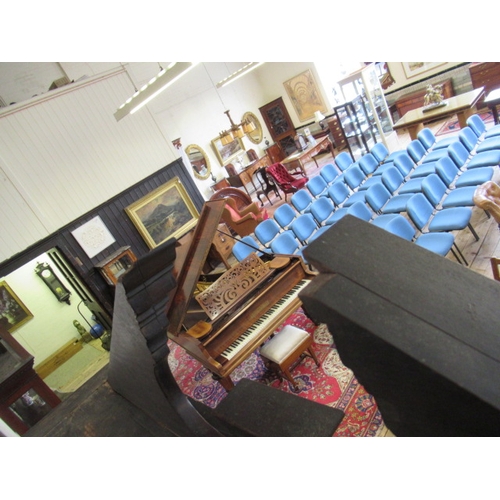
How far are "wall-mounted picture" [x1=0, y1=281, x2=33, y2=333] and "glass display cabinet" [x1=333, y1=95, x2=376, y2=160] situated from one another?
9794 millimetres

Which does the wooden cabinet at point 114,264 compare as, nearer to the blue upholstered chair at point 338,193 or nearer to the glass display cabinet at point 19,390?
the glass display cabinet at point 19,390

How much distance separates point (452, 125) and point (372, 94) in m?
2.52

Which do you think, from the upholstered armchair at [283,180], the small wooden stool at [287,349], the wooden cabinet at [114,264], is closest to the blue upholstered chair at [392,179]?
the small wooden stool at [287,349]

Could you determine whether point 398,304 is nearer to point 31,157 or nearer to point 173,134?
point 31,157

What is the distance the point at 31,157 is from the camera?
6.71 metres

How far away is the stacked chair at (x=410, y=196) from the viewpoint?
4.82 m

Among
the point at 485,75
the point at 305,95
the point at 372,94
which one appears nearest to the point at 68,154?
the point at 372,94

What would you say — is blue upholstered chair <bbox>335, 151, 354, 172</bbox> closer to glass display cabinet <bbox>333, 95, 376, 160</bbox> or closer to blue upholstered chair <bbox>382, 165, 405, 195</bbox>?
glass display cabinet <bbox>333, 95, 376, 160</bbox>

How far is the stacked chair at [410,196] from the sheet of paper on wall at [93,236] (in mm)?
3447

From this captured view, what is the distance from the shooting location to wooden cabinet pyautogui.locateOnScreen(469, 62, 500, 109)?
31.2 ft

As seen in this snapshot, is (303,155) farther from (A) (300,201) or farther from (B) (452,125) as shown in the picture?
(A) (300,201)

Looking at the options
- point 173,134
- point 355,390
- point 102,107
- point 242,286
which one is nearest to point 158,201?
point 102,107

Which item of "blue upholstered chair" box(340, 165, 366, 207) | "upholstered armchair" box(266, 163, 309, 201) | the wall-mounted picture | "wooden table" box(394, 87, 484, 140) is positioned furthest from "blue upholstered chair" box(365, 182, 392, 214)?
the wall-mounted picture

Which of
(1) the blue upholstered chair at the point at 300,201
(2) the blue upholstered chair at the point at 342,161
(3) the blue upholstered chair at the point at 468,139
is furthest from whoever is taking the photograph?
(2) the blue upholstered chair at the point at 342,161
